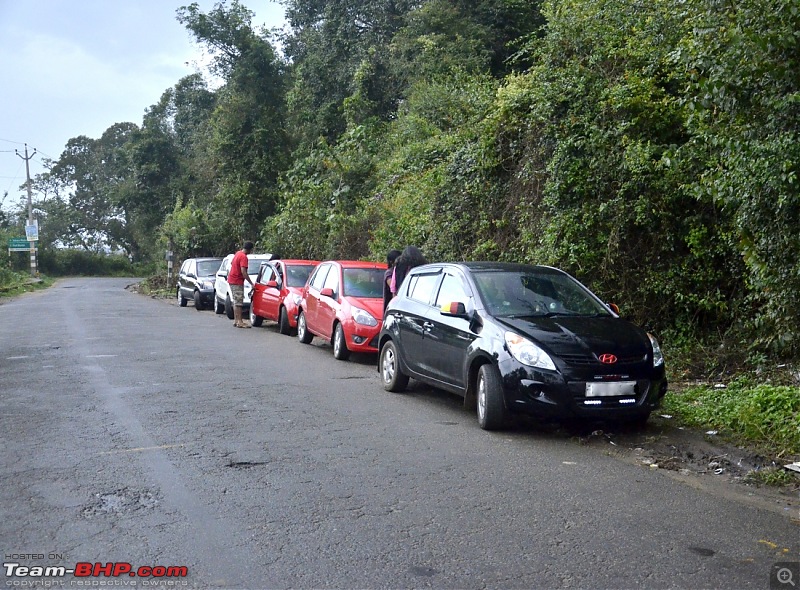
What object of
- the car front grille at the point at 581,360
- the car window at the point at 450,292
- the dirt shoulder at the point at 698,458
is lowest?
the dirt shoulder at the point at 698,458

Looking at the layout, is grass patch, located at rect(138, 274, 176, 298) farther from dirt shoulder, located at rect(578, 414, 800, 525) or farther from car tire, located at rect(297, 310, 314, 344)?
dirt shoulder, located at rect(578, 414, 800, 525)

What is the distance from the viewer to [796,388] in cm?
848

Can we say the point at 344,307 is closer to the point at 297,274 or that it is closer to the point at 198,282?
the point at 297,274

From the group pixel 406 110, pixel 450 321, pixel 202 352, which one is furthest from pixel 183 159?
pixel 450 321

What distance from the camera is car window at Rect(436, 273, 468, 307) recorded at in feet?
30.5

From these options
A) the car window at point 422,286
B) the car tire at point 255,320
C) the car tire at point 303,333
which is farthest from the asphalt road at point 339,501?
the car tire at point 255,320

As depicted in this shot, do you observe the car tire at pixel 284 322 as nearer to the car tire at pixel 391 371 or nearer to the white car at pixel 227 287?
the white car at pixel 227 287

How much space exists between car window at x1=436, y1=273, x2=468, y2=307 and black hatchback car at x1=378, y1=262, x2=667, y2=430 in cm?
1

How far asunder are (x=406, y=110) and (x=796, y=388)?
71.0ft

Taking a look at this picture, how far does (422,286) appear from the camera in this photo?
33.8 feet

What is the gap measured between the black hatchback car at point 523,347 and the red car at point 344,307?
2883 mm

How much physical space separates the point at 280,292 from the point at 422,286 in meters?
8.25

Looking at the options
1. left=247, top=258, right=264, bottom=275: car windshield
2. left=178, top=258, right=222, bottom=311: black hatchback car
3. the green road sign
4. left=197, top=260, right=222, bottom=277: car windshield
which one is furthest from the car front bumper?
the green road sign

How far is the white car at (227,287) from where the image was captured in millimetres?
22203
